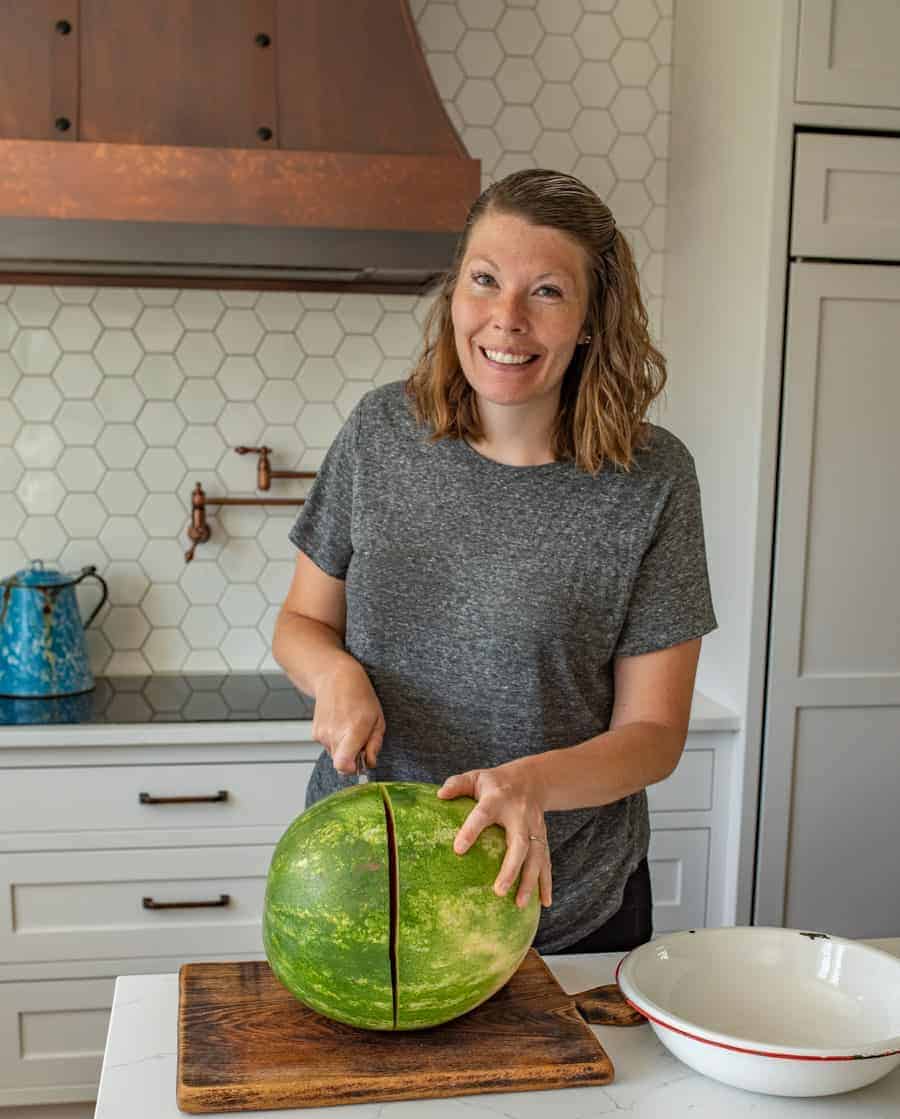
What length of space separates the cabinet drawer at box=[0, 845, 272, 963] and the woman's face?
1.30 m

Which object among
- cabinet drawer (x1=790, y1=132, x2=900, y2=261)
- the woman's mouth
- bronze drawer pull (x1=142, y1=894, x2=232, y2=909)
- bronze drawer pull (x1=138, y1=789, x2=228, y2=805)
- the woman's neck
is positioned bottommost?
bronze drawer pull (x1=142, y1=894, x2=232, y2=909)

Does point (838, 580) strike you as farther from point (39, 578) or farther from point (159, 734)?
point (39, 578)

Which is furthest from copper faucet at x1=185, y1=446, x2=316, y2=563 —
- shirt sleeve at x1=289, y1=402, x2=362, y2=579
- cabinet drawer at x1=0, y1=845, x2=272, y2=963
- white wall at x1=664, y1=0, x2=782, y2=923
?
shirt sleeve at x1=289, y1=402, x2=362, y2=579

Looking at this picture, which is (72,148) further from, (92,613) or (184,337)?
(92,613)

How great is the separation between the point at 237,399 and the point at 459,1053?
1.98 meters

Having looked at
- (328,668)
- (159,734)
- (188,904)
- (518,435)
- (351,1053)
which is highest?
(518,435)

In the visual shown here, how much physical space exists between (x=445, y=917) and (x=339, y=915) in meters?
0.08

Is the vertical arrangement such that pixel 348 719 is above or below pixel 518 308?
below

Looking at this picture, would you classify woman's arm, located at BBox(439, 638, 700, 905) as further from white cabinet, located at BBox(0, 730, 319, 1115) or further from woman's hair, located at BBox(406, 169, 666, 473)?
white cabinet, located at BBox(0, 730, 319, 1115)

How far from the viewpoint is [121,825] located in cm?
225

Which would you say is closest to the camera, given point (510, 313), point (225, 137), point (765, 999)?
point (765, 999)

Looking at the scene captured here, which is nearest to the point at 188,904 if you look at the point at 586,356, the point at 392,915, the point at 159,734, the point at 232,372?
the point at 159,734

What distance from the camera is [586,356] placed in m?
1.37

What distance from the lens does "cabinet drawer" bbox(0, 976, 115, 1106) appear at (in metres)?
2.28
